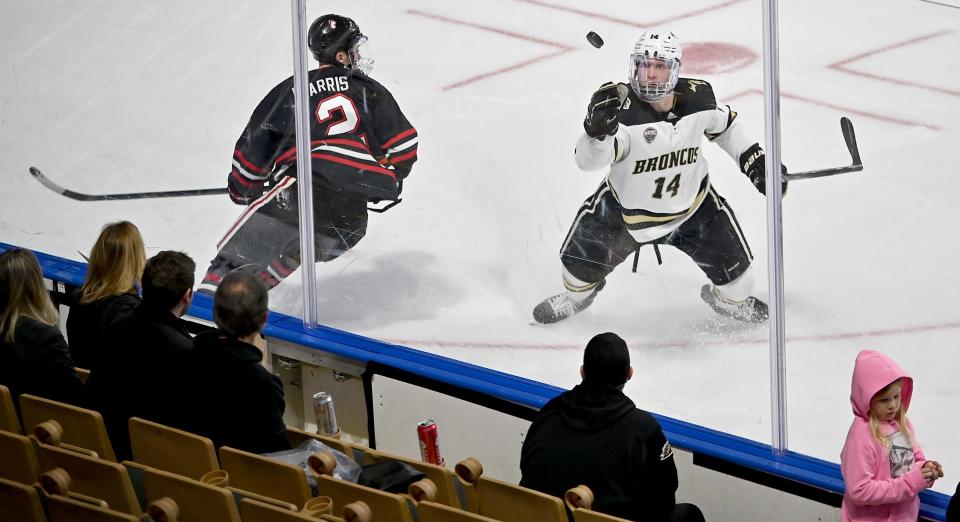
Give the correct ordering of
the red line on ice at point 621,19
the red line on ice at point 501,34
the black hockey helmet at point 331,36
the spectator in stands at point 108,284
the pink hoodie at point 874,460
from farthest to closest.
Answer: the black hockey helmet at point 331,36 < the red line on ice at point 501,34 < the red line on ice at point 621,19 < the spectator in stands at point 108,284 < the pink hoodie at point 874,460

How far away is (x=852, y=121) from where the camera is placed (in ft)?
11.6

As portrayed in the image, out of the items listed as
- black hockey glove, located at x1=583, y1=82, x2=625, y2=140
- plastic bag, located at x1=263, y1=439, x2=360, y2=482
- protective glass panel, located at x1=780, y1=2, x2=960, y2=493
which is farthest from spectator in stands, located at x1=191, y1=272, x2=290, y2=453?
protective glass panel, located at x1=780, y1=2, x2=960, y2=493

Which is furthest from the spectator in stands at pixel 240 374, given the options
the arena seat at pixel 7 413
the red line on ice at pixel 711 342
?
the red line on ice at pixel 711 342

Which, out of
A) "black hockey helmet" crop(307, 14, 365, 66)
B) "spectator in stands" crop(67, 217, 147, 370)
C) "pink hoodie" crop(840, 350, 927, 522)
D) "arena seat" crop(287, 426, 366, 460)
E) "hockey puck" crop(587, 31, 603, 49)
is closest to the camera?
"pink hoodie" crop(840, 350, 927, 522)

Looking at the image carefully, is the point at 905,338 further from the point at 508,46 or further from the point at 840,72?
the point at 508,46

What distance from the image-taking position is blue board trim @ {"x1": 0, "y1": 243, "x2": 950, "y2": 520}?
315cm

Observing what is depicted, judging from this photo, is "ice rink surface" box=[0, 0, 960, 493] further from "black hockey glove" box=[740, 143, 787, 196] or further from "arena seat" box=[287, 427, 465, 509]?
"arena seat" box=[287, 427, 465, 509]

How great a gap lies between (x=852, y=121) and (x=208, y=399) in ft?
5.78

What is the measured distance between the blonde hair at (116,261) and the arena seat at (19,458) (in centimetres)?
52

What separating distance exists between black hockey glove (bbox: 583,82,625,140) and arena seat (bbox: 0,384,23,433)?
1.58 meters

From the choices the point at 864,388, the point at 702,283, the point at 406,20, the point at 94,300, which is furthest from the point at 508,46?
the point at 864,388

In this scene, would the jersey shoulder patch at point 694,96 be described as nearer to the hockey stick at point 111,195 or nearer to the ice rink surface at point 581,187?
the ice rink surface at point 581,187

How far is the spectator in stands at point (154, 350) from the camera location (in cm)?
296

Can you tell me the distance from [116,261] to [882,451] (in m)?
1.80
